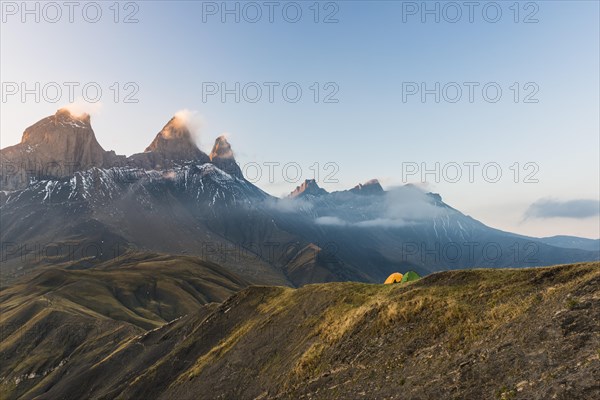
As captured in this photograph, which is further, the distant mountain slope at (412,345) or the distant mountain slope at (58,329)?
the distant mountain slope at (58,329)

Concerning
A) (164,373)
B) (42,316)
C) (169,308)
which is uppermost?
(164,373)

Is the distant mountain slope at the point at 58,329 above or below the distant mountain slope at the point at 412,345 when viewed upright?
below

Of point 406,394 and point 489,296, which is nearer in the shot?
point 406,394

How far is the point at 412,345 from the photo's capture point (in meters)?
26.2

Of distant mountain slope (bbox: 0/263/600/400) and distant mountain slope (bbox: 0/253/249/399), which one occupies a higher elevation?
distant mountain slope (bbox: 0/263/600/400)

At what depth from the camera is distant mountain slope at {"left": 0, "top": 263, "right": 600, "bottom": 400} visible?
18.8 meters

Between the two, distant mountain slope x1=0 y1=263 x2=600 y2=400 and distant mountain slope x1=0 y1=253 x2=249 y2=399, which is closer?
distant mountain slope x1=0 y1=263 x2=600 y2=400

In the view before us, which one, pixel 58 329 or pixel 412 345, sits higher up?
pixel 412 345

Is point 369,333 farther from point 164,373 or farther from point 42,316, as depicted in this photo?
point 42,316

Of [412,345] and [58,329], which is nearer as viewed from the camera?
[412,345]

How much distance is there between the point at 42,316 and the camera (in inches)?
5344

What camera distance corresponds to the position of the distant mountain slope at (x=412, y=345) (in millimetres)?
18766

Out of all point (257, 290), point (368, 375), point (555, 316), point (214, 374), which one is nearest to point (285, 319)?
point (214, 374)

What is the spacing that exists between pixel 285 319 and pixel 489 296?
82.2 ft
